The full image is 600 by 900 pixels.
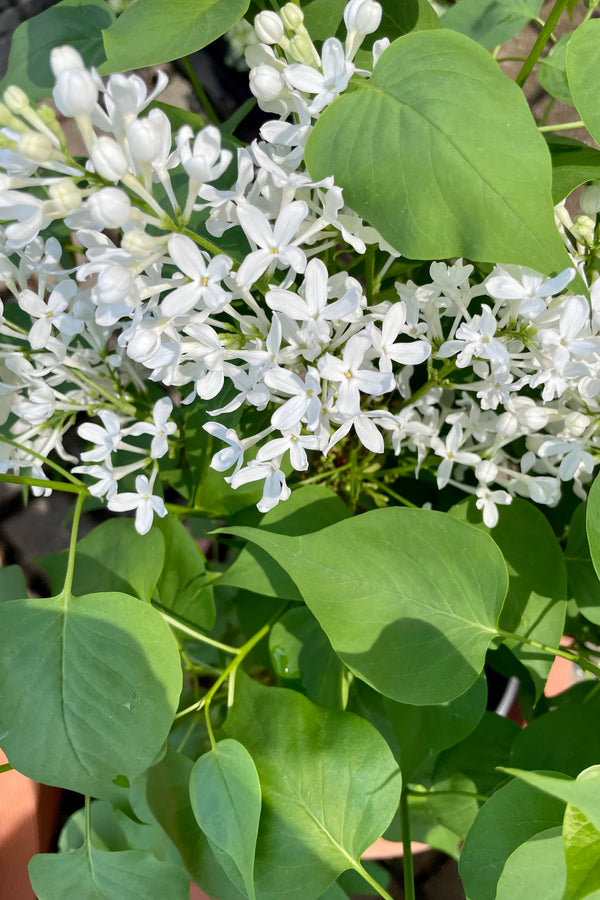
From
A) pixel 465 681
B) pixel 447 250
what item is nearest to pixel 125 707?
pixel 465 681

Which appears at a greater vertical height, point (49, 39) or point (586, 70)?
point (49, 39)

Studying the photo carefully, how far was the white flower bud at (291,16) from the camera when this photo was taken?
32 cm

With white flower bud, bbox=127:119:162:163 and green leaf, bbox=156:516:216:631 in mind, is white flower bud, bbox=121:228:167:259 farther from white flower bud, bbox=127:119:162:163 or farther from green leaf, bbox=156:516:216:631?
green leaf, bbox=156:516:216:631

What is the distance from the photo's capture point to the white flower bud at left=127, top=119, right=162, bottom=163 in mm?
259

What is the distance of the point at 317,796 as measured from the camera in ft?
1.39

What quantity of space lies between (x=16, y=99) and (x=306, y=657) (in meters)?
0.39

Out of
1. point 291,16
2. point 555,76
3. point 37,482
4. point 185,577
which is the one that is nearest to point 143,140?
point 291,16

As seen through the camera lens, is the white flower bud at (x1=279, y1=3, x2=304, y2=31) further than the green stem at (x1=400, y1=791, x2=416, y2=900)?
No

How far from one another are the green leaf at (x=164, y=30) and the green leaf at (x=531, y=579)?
1.09 feet

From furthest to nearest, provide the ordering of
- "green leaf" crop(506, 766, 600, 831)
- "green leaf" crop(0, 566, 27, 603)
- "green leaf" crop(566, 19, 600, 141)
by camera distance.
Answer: "green leaf" crop(0, 566, 27, 603)
"green leaf" crop(566, 19, 600, 141)
"green leaf" crop(506, 766, 600, 831)

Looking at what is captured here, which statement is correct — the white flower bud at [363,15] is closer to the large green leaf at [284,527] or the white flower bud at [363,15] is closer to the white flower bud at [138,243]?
the white flower bud at [138,243]

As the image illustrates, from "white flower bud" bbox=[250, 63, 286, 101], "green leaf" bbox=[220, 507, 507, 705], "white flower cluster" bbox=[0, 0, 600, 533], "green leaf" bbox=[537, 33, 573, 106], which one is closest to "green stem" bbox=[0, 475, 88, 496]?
"white flower cluster" bbox=[0, 0, 600, 533]

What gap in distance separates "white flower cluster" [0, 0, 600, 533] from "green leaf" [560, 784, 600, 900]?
183 mm

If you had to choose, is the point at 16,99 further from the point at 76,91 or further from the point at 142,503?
the point at 142,503
